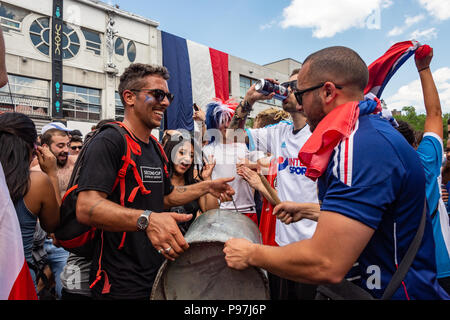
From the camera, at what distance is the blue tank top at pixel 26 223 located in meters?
2.00

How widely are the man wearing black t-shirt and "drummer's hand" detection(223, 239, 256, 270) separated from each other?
0.22 metres

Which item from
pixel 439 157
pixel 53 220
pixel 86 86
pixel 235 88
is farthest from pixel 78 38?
pixel 439 157

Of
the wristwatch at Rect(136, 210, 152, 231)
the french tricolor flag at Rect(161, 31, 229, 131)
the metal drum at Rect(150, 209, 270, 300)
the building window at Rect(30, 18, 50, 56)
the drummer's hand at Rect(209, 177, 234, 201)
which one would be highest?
the building window at Rect(30, 18, 50, 56)

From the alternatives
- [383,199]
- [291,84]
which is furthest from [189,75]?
[383,199]

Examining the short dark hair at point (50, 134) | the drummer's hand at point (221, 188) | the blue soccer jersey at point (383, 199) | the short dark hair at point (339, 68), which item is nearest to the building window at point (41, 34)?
the short dark hair at point (50, 134)

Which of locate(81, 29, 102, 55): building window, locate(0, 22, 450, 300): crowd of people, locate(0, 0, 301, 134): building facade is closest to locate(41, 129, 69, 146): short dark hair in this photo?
locate(0, 22, 450, 300): crowd of people

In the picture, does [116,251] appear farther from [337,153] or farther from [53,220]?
[337,153]

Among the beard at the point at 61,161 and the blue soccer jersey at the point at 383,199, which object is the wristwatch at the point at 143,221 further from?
the beard at the point at 61,161

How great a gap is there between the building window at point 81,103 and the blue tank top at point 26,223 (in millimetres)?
18838

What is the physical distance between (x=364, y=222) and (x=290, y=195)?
1550 millimetres

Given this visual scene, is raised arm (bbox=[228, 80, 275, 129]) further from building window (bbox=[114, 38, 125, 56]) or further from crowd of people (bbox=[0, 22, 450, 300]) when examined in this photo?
building window (bbox=[114, 38, 125, 56])

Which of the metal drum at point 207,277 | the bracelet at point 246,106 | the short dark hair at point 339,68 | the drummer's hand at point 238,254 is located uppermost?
the bracelet at point 246,106

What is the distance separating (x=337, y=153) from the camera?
122 centimetres

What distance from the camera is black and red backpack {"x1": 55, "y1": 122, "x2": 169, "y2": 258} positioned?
1.79 meters
